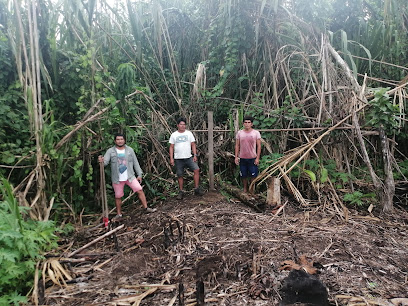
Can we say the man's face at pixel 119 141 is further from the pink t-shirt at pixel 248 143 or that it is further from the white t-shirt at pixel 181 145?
the pink t-shirt at pixel 248 143

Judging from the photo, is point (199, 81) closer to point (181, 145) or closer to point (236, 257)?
point (181, 145)

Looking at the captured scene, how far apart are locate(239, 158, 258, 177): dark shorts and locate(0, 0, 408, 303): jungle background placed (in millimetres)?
168

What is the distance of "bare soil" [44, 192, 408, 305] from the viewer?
2256 mm

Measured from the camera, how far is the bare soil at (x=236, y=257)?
2.26 metres

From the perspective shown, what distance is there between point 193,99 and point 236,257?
12.2ft

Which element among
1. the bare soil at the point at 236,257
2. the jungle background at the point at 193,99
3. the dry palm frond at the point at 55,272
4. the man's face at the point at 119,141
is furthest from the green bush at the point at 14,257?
the man's face at the point at 119,141

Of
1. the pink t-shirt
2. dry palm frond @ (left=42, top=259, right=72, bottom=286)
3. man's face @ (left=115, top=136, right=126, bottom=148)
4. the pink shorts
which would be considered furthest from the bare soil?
man's face @ (left=115, top=136, right=126, bottom=148)

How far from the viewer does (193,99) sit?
19.1 feet

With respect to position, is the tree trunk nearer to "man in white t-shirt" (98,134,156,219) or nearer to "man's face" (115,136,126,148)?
"man in white t-shirt" (98,134,156,219)

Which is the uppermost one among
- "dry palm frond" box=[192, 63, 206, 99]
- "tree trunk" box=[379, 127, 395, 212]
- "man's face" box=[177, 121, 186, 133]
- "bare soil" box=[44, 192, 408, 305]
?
"dry palm frond" box=[192, 63, 206, 99]

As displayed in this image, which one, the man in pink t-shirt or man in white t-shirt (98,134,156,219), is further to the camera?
the man in pink t-shirt

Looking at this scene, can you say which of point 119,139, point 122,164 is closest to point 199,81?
point 119,139

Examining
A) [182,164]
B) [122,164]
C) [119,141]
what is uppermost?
[119,141]

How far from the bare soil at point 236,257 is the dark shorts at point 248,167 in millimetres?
676
